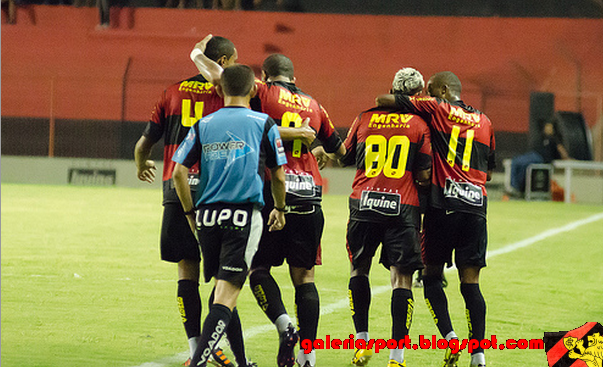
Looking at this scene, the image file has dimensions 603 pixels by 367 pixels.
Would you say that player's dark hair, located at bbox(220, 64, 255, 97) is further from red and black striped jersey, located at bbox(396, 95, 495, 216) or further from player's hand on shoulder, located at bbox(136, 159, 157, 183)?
red and black striped jersey, located at bbox(396, 95, 495, 216)

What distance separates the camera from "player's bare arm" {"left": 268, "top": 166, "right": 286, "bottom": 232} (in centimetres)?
527

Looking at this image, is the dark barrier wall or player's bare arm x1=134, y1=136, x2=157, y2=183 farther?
the dark barrier wall

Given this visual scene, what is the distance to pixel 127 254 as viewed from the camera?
11609 millimetres

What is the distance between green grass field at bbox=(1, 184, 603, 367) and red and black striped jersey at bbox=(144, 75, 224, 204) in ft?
4.13

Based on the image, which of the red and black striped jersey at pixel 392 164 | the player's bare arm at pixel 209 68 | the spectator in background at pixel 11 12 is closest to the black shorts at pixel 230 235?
the player's bare arm at pixel 209 68

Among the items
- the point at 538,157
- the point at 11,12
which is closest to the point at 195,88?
the point at 538,157

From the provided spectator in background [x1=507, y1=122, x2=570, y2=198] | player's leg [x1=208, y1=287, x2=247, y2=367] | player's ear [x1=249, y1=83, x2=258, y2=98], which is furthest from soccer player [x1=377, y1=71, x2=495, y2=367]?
spectator in background [x1=507, y1=122, x2=570, y2=198]

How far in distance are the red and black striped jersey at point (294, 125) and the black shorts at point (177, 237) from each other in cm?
67

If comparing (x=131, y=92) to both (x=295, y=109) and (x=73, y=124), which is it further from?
(x=295, y=109)

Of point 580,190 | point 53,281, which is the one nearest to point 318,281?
point 53,281

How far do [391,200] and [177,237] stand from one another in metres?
1.39

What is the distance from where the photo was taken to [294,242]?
5.82m

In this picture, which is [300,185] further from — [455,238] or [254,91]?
[455,238]

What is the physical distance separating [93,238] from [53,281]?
13.5 ft
